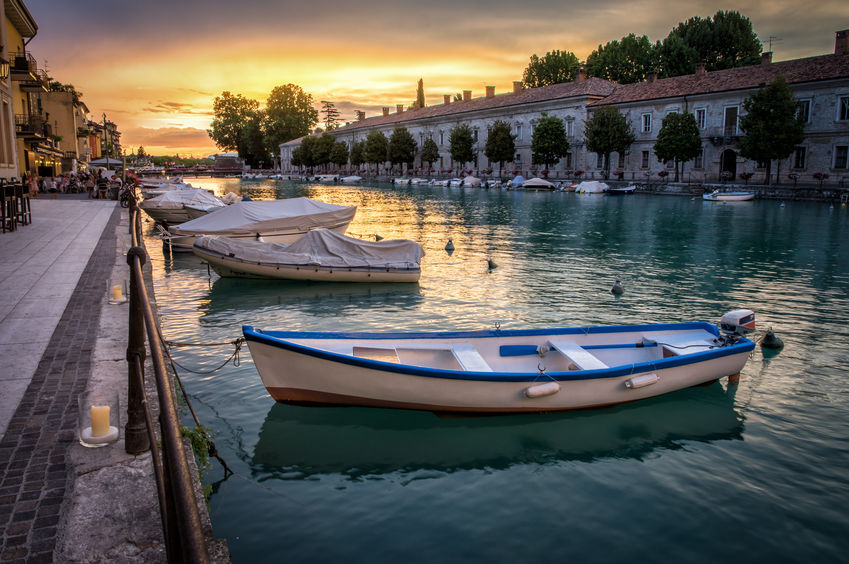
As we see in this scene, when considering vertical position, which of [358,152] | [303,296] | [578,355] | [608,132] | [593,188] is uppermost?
[358,152]

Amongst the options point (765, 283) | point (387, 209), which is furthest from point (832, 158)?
point (765, 283)

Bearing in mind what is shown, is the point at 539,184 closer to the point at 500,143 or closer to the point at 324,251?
the point at 500,143

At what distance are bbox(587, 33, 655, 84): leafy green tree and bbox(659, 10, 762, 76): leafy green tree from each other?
5.58m

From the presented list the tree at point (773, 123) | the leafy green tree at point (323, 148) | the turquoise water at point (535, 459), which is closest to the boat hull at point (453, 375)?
the turquoise water at point (535, 459)

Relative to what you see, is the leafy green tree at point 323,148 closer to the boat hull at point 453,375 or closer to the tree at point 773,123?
the tree at point 773,123

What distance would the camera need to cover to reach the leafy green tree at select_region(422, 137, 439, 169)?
96.8 meters

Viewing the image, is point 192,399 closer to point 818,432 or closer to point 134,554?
point 134,554

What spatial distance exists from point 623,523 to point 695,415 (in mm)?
3634

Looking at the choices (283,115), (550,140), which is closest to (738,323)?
(550,140)

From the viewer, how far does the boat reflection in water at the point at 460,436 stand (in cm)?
764

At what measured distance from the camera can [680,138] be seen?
5906 centimetres

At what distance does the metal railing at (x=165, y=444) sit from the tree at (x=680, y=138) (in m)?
62.1

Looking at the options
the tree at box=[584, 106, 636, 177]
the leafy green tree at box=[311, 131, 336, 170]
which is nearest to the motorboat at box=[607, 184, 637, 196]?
the tree at box=[584, 106, 636, 177]

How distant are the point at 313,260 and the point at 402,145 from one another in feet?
284
